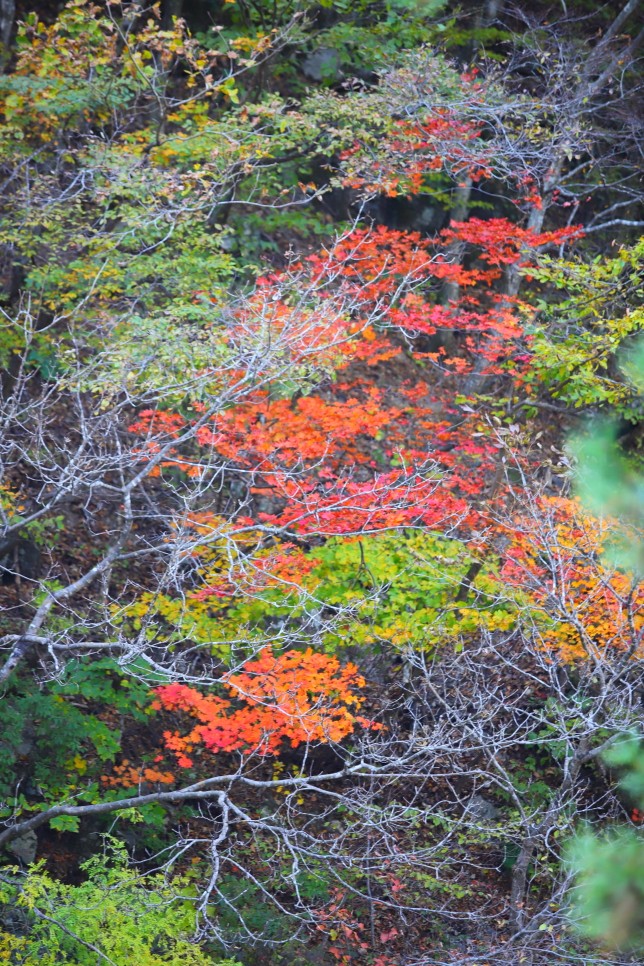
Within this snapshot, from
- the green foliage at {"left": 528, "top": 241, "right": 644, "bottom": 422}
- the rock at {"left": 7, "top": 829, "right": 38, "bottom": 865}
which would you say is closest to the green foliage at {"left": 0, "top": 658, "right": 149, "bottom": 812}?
the rock at {"left": 7, "top": 829, "right": 38, "bottom": 865}

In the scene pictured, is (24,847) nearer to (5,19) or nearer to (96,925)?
(96,925)

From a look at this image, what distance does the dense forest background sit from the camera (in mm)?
8281

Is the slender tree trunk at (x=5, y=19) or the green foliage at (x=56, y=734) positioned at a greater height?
the slender tree trunk at (x=5, y=19)

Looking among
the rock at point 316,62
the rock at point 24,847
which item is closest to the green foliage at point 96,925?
the rock at point 24,847

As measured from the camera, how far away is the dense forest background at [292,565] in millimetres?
8281

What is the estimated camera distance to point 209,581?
9531 millimetres

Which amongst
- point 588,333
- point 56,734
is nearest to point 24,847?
point 56,734

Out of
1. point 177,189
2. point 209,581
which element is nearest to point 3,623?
point 209,581

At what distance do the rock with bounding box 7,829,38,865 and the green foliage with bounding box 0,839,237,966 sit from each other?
1362 millimetres

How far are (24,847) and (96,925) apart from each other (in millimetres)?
2353

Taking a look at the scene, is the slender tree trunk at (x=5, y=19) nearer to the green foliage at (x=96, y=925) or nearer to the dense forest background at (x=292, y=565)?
the dense forest background at (x=292, y=565)

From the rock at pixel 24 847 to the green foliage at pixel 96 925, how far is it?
1362 millimetres

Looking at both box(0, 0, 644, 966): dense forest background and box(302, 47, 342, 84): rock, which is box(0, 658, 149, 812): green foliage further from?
box(302, 47, 342, 84): rock

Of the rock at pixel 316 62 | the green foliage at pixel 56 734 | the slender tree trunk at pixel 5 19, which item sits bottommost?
the green foliage at pixel 56 734
